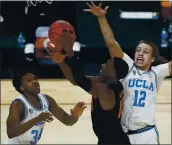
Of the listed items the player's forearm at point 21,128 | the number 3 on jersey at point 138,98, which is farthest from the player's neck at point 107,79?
the player's forearm at point 21,128

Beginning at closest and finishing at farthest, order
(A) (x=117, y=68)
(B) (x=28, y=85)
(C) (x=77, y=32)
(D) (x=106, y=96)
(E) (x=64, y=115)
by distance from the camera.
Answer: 1. (D) (x=106, y=96)
2. (A) (x=117, y=68)
3. (B) (x=28, y=85)
4. (E) (x=64, y=115)
5. (C) (x=77, y=32)

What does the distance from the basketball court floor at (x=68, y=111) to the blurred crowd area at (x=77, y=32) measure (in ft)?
0.80

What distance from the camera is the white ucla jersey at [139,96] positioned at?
3711 mm

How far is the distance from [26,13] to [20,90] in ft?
7.69

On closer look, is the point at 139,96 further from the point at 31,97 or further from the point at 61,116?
the point at 31,97

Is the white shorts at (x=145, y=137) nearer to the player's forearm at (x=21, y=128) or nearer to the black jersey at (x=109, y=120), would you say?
the black jersey at (x=109, y=120)

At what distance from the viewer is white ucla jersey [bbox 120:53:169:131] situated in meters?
3.71

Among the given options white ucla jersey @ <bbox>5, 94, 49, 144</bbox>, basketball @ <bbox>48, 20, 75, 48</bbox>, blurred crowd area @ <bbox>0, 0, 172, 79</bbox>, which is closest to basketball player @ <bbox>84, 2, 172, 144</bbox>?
basketball @ <bbox>48, 20, 75, 48</bbox>

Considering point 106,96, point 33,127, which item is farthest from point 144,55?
point 33,127

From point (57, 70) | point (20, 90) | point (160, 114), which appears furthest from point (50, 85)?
point (20, 90)

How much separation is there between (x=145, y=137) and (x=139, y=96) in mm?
396

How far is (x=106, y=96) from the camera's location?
3.58 metres

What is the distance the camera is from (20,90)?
3.85 meters

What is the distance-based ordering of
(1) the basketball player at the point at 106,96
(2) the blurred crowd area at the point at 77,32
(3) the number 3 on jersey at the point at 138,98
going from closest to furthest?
1. (1) the basketball player at the point at 106,96
2. (3) the number 3 on jersey at the point at 138,98
3. (2) the blurred crowd area at the point at 77,32
